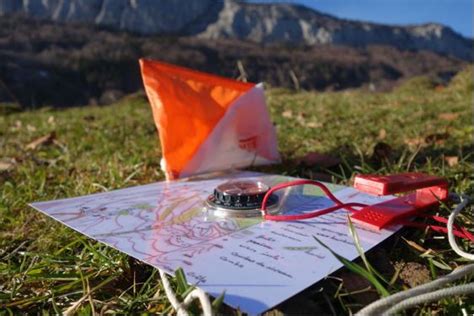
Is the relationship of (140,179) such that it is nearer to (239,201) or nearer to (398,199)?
(239,201)

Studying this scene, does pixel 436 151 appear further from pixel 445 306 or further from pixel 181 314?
pixel 181 314

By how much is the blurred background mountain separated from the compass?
9349mm

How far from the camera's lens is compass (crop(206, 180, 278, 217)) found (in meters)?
0.96

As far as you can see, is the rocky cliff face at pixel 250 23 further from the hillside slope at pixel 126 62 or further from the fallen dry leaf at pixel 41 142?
the fallen dry leaf at pixel 41 142

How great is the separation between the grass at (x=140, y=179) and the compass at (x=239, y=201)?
243mm

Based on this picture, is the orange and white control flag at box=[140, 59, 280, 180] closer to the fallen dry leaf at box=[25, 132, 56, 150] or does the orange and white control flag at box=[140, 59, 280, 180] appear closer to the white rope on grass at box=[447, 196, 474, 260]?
the white rope on grass at box=[447, 196, 474, 260]

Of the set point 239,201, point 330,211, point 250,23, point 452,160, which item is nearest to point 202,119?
point 239,201

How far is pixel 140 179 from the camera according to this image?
5.17ft

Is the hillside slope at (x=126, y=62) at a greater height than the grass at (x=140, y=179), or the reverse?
the grass at (x=140, y=179)

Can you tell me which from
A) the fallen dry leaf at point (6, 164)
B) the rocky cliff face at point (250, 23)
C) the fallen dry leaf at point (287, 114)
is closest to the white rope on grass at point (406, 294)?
the fallen dry leaf at point (6, 164)

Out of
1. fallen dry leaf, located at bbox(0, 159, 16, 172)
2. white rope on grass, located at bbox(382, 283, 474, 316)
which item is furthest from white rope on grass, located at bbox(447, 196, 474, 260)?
fallen dry leaf, located at bbox(0, 159, 16, 172)

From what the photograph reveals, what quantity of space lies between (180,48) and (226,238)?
45642 mm

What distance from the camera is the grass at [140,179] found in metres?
0.71

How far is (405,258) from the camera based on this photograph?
2.63 ft
